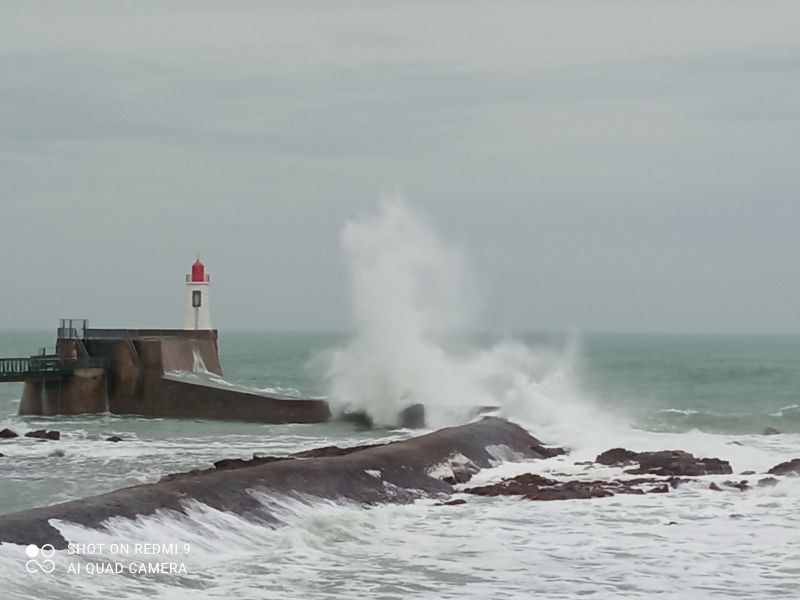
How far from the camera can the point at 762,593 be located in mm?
9375

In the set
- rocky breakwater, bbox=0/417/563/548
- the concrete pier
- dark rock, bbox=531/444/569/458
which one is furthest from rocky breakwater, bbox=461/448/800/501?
the concrete pier

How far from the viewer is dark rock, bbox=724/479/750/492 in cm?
1474

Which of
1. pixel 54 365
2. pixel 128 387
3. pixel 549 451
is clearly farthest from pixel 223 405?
pixel 549 451

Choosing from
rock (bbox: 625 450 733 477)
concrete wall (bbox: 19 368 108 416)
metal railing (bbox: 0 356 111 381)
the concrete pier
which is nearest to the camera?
rock (bbox: 625 450 733 477)

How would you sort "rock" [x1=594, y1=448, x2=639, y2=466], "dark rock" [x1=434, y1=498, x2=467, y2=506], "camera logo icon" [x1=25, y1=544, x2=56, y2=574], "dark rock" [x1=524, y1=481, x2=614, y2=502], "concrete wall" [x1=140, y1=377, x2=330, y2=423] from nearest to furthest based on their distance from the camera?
"camera logo icon" [x1=25, y1=544, x2=56, y2=574] < "dark rock" [x1=434, y1=498, x2=467, y2=506] < "dark rock" [x1=524, y1=481, x2=614, y2=502] < "rock" [x1=594, y1=448, x2=639, y2=466] < "concrete wall" [x1=140, y1=377, x2=330, y2=423]

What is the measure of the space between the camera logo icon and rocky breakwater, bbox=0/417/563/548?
0.12 meters

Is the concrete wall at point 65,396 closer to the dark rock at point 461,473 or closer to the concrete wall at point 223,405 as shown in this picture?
the concrete wall at point 223,405

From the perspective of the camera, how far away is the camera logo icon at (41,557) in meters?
8.91

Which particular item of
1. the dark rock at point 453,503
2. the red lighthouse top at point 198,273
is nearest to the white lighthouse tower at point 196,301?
the red lighthouse top at point 198,273

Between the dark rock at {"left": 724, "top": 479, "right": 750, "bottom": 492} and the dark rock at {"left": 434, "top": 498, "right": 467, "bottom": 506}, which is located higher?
the dark rock at {"left": 724, "top": 479, "right": 750, "bottom": 492}

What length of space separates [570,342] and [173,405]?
31.7ft

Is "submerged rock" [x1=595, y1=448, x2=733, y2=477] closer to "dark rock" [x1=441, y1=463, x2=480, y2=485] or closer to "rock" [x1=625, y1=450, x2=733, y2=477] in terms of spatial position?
"rock" [x1=625, y1=450, x2=733, y2=477]

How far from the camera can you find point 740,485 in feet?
48.8

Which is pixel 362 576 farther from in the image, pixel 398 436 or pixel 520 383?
pixel 520 383
